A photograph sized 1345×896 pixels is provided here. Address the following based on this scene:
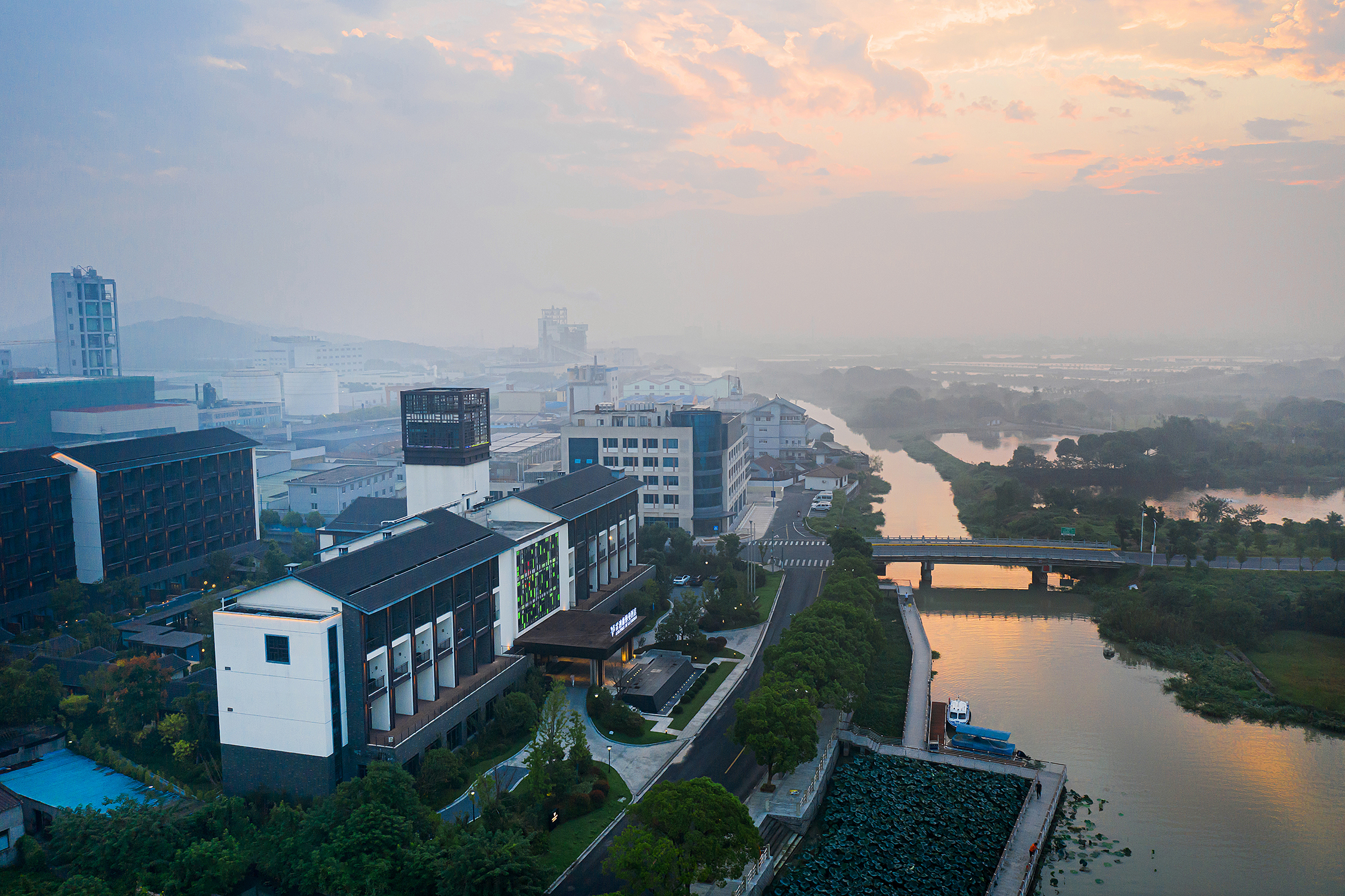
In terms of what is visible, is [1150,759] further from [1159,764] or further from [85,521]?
[85,521]

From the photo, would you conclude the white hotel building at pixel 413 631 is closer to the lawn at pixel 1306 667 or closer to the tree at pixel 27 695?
the tree at pixel 27 695

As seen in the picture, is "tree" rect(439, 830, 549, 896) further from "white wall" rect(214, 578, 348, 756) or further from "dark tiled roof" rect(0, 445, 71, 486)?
"dark tiled roof" rect(0, 445, 71, 486)

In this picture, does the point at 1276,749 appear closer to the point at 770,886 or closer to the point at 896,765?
the point at 896,765

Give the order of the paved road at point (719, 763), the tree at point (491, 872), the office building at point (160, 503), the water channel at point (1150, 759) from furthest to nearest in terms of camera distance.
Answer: the office building at point (160, 503) < the water channel at point (1150, 759) < the paved road at point (719, 763) < the tree at point (491, 872)

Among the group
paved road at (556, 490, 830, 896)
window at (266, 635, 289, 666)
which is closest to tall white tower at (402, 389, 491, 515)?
paved road at (556, 490, 830, 896)

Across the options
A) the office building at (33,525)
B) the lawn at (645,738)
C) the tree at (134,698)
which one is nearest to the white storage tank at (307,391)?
the office building at (33,525)

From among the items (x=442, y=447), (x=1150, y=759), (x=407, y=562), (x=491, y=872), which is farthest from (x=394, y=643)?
(x=1150, y=759)
